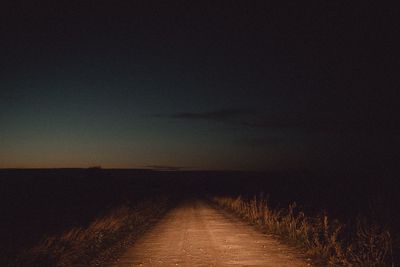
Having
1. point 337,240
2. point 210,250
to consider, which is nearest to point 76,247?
point 210,250

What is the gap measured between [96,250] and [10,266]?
3.22 metres

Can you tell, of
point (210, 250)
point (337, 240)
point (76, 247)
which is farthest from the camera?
point (337, 240)

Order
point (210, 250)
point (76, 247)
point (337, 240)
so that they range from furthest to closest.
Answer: point (337, 240) → point (210, 250) → point (76, 247)

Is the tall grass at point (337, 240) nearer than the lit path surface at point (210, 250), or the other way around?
the tall grass at point (337, 240)

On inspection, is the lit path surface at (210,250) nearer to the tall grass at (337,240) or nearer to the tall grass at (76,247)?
the tall grass at (337,240)

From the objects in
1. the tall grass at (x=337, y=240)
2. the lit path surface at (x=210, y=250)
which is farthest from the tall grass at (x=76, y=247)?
the tall grass at (x=337, y=240)

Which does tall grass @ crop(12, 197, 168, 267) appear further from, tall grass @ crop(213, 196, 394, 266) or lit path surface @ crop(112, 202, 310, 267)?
tall grass @ crop(213, 196, 394, 266)

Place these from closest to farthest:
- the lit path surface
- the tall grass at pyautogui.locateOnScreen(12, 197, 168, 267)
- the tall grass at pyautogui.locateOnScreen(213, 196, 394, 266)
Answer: the tall grass at pyautogui.locateOnScreen(213, 196, 394, 266) < the tall grass at pyautogui.locateOnScreen(12, 197, 168, 267) < the lit path surface

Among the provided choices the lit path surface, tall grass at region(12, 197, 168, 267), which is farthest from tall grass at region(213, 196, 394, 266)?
tall grass at region(12, 197, 168, 267)

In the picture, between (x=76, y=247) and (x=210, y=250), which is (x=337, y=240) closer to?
(x=210, y=250)

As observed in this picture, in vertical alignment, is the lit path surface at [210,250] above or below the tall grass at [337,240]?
below

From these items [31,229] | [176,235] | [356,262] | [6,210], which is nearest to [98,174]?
[6,210]

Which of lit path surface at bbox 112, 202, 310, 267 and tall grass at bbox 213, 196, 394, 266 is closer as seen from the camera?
tall grass at bbox 213, 196, 394, 266

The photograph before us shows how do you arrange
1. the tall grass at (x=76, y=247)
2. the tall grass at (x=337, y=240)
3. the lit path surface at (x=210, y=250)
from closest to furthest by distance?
the tall grass at (x=337, y=240) → the tall grass at (x=76, y=247) → the lit path surface at (x=210, y=250)
